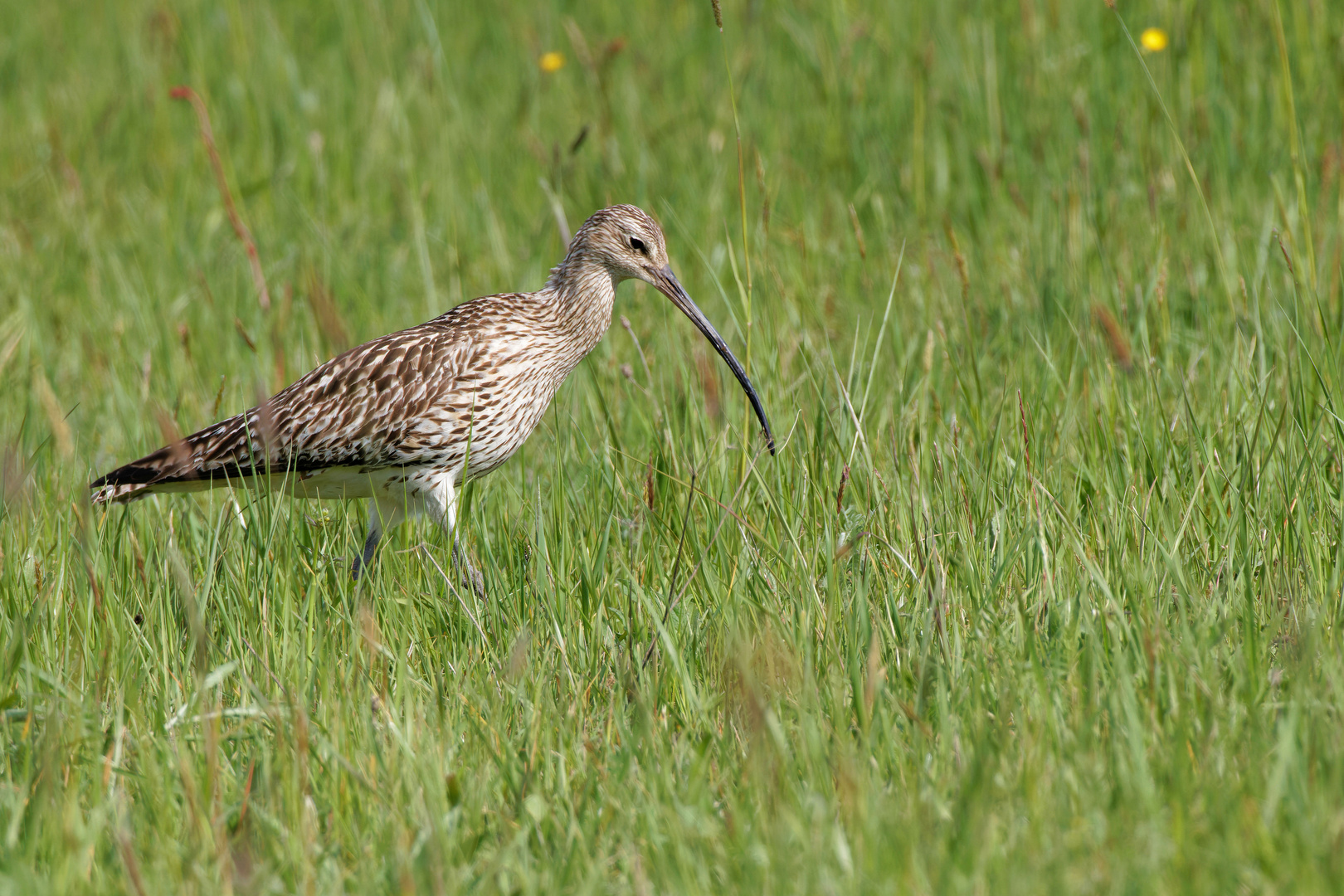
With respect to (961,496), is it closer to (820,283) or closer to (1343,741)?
(1343,741)

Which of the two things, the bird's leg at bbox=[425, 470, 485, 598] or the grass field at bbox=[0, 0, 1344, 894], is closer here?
the grass field at bbox=[0, 0, 1344, 894]

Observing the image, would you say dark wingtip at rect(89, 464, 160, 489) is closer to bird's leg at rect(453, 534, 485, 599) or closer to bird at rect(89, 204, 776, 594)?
bird at rect(89, 204, 776, 594)

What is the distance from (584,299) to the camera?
5.45 m

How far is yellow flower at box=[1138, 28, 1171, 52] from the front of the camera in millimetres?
7566

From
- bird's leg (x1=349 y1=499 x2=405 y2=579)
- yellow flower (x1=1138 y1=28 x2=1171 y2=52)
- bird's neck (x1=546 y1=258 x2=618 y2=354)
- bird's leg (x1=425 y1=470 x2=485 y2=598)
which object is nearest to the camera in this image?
bird's leg (x1=425 y1=470 x2=485 y2=598)

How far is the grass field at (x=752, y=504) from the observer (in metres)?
2.83

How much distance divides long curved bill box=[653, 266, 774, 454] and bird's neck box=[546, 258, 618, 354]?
0.21 meters

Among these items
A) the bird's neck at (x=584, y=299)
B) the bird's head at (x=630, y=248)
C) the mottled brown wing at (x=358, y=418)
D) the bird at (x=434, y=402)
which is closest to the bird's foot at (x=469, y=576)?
the bird at (x=434, y=402)

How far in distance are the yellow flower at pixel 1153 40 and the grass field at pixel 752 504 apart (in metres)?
0.11

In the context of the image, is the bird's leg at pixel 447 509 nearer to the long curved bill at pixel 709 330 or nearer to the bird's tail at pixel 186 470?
the bird's tail at pixel 186 470

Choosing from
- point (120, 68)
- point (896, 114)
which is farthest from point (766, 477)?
point (120, 68)

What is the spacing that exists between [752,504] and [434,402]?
1247 mm

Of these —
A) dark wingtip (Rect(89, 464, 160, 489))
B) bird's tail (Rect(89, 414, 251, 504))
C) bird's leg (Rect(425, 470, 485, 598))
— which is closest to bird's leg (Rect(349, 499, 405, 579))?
bird's leg (Rect(425, 470, 485, 598))

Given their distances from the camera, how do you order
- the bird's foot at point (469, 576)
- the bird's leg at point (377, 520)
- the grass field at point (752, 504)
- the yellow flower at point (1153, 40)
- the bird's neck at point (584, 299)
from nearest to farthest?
the grass field at point (752, 504) < the bird's foot at point (469, 576) < the bird's leg at point (377, 520) < the bird's neck at point (584, 299) < the yellow flower at point (1153, 40)
